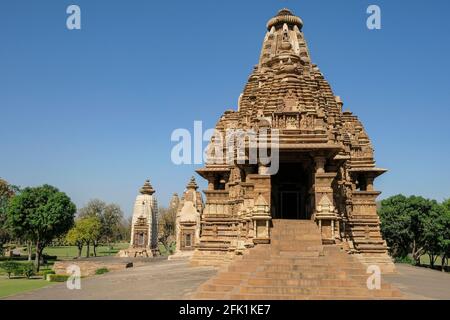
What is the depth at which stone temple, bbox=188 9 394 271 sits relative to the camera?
551 inches

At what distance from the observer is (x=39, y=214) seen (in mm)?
39438

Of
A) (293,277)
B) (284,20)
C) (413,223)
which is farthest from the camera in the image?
(413,223)

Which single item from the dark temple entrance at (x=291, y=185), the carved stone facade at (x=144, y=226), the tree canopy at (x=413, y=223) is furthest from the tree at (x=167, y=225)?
the dark temple entrance at (x=291, y=185)

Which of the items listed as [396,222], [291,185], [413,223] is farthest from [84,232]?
[413,223]

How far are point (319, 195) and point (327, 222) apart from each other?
41.4 inches

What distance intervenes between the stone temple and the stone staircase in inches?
45.4

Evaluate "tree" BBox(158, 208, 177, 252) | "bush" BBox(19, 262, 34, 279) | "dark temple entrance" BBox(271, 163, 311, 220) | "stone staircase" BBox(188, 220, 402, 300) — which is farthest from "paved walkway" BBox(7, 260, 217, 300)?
"tree" BBox(158, 208, 177, 252)

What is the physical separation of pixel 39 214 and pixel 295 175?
31962 millimetres

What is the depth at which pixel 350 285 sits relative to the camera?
9758 millimetres

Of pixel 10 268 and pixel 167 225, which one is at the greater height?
pixel 167 225

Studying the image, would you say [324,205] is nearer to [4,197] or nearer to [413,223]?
[413,223]

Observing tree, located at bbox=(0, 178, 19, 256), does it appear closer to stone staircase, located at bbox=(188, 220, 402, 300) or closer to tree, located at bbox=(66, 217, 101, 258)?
tree, located at bbox=(66, 217, 101, 258)
